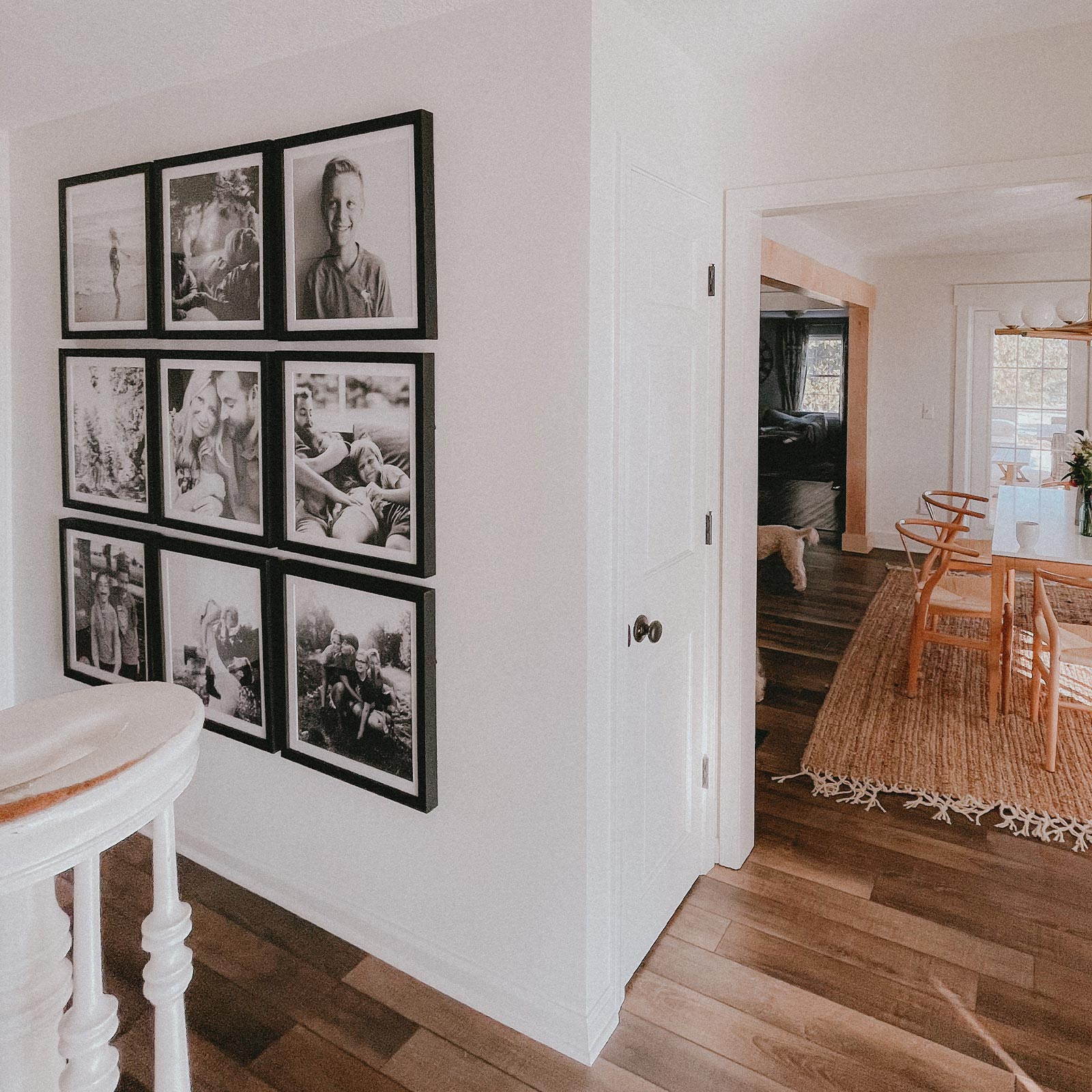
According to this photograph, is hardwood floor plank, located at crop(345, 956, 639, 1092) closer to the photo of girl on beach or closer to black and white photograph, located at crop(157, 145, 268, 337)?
black and white photograph, located at crop(157, 145, 268, 337)

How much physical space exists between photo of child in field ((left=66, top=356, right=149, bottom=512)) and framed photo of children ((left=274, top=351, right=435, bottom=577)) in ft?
2.20

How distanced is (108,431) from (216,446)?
21.6 inches

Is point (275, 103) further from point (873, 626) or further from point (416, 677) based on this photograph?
point (873, 626)

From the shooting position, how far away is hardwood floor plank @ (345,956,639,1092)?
1.90 metres

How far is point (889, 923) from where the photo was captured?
8.07 feet

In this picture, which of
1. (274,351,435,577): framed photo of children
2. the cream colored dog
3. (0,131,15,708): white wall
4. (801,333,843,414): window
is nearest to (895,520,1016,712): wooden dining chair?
the cream colored dog

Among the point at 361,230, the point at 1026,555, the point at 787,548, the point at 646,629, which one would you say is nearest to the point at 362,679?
the point at 646,629

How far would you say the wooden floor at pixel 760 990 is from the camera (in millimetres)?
1922

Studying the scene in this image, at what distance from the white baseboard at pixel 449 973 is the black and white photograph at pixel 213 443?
1.03 m

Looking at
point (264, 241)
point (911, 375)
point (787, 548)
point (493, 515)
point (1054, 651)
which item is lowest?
point (1054, 651)

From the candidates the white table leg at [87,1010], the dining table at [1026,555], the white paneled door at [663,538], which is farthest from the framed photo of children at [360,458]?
the dining table at [1026,555]

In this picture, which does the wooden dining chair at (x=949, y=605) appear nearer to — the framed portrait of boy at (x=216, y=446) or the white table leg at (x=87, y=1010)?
the framed portrait of boy at (x=216, y=446)

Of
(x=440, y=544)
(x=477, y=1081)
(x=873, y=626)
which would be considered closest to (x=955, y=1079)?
(x=477, y=1081)

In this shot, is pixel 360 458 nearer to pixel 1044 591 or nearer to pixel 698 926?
pixel 698 926
